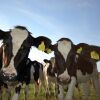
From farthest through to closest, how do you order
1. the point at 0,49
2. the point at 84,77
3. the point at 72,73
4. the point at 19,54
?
the point at 84,77 → the point at 72,73 → the point at 0,49 → the point at 19,54

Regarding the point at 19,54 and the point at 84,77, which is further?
the point at 84,77

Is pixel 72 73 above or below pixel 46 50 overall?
below

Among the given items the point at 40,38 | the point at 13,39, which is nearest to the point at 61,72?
the point at 40,38

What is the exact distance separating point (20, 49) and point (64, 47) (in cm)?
255

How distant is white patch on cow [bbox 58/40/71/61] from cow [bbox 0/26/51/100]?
1.06 m

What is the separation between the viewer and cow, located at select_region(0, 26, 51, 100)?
983 cm

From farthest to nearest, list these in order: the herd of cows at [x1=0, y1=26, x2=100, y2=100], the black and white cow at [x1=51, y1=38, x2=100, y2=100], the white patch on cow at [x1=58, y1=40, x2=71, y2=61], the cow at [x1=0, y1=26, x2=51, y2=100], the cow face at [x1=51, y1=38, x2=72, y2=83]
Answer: the white patch on cow at [x1=58, y1=40, x2=71, y2=61] < the cow face at [x1=51, y1=38, x2=72, y2=83] < the black and white cow at [x1=51, y1=38, x2=100, y2=100] < the herd of cows at [x1=0, y1=26, x2=100, y2=100] < the cow at [x1=0, y1=26, x2=51, y2=100]

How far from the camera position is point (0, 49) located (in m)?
10.8

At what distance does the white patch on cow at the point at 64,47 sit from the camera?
12087mm

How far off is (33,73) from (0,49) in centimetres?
565

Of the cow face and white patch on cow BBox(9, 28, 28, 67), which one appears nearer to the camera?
white patch on cow BBox(9, 28, 28, 67)

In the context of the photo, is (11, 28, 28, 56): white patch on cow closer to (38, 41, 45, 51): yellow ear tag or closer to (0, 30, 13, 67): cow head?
(0, 30, 13, 67): cow head

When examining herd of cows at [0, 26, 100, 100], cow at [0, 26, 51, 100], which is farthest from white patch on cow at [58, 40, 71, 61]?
cow at [0, 26, 51, 100]

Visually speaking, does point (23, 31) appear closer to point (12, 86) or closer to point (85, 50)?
point (12, 86)
